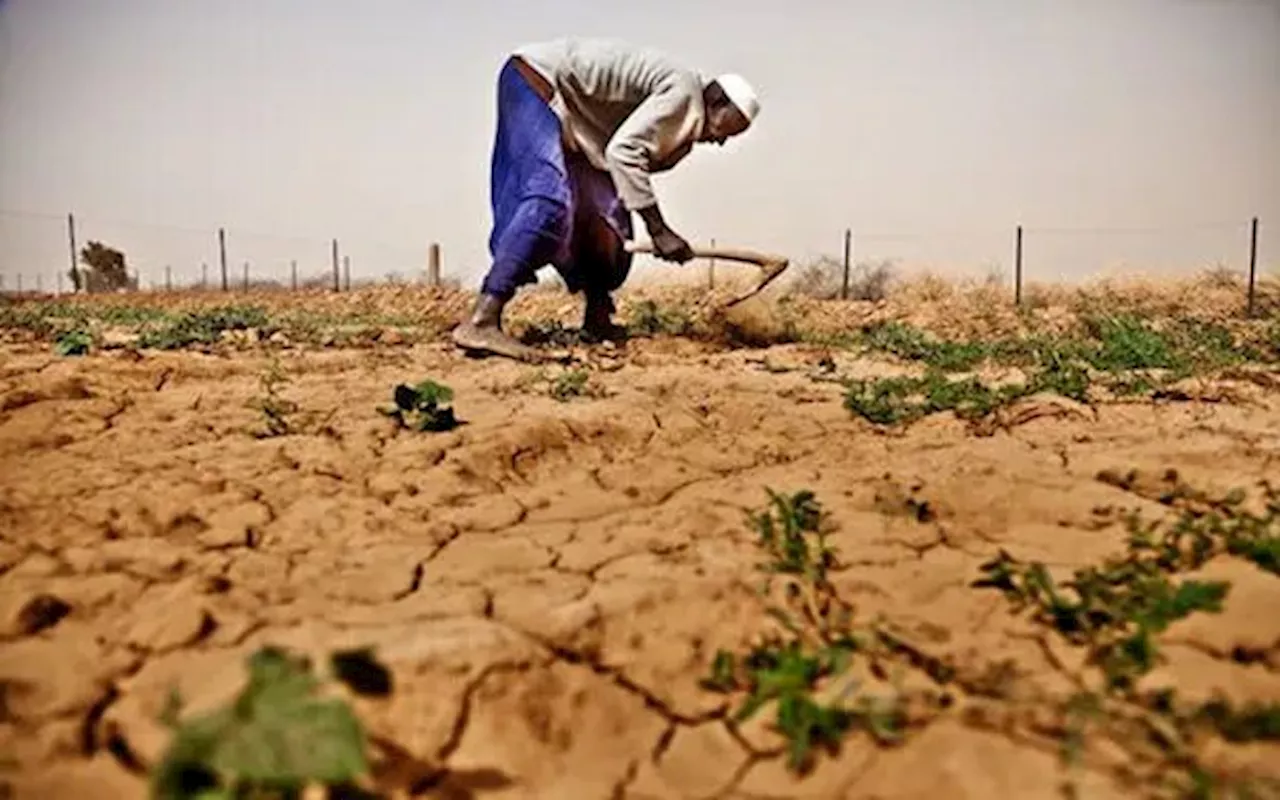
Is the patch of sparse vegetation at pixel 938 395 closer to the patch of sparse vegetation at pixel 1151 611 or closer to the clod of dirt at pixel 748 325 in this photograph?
the patch of sparse vegetation at pixel 1151 611

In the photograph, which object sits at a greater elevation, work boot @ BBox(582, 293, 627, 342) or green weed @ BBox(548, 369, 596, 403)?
work boot @ BBox(582, 293, 627, 342)

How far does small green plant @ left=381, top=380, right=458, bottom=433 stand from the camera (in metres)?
2.44

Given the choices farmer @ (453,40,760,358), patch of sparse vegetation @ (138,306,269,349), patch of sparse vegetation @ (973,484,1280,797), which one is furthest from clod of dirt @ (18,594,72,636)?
patch of sparse vegetation @ (138,306,269,349)

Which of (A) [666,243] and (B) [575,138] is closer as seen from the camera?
(B) [575,138]

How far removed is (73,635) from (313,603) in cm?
36

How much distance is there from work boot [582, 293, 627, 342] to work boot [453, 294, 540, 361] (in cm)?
96

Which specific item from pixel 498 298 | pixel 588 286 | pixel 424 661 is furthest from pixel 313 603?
pixel 588 286

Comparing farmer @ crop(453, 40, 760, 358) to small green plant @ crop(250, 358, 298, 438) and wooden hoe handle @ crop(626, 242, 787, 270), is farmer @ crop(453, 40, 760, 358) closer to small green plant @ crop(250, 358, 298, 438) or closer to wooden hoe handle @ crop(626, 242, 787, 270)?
wooden hoe handle @ crop(626, 242, 787, 270)

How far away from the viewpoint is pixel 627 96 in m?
4.02

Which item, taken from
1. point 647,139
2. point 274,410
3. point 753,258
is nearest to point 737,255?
point 753,258

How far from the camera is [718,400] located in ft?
9.46

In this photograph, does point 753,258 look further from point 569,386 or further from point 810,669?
point 810,669

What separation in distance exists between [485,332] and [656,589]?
2.63 meters

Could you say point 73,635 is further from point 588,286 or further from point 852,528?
point 588,286
